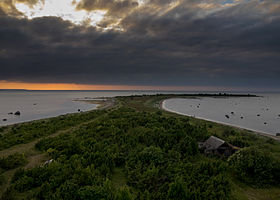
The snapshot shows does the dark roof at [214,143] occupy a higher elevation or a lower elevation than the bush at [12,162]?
higher

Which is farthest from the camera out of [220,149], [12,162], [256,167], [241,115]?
[241,115]

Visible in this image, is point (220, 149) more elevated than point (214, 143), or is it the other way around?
point (214, 143)

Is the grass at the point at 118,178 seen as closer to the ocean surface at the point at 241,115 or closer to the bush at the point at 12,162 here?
the bush at the point at 12,162

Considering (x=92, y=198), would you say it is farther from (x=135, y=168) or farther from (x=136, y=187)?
(x=135, y=168)

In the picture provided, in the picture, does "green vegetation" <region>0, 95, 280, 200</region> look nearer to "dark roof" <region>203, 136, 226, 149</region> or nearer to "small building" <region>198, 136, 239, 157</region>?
"small building" <region>198, 136, 239, 157</region>

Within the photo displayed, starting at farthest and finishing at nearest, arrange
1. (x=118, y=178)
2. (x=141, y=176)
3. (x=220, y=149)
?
(x=220, y=149) < (x=118, y=178) < (x=141, y=176)

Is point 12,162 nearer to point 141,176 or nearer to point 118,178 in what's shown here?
A: point 118,178

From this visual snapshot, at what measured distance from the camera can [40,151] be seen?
44.6 ft

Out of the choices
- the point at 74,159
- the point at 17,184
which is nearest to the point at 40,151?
the point at 74,159

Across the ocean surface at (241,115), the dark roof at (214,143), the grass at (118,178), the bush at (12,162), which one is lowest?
the ocean surface at (241,115)

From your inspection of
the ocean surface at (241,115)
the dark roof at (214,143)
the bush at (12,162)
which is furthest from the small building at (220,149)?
the ocean surface at (241,115)

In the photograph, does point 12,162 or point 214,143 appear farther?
point 214,143

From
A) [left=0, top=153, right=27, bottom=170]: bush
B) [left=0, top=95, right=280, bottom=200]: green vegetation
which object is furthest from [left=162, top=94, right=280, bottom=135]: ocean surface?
[left=0, top=153, right=27, bottom=170]: bush

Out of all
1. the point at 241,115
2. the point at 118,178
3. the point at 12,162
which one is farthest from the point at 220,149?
the point at 241,115
